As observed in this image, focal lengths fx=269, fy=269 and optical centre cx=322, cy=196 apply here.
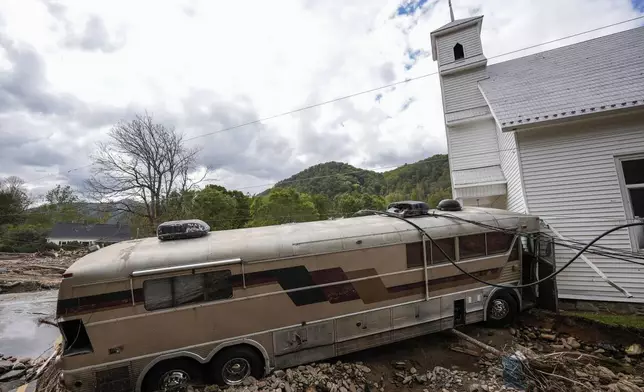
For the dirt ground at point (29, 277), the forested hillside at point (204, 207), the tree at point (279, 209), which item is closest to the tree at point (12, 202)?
the forested hillside at point (204, 207)

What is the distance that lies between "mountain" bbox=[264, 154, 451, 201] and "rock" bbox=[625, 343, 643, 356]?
46.2 meters

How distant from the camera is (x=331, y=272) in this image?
5.49 meters

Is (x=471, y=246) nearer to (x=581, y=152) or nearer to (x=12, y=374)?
(x=581, y=152)

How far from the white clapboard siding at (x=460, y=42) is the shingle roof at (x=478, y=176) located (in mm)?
5831

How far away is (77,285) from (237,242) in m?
2.47

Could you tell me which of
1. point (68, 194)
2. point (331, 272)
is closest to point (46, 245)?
point (68, 194)

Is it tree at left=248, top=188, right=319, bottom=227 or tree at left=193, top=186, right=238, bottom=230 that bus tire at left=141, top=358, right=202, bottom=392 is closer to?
tree at left=193, top=186, right=238, bottom=230

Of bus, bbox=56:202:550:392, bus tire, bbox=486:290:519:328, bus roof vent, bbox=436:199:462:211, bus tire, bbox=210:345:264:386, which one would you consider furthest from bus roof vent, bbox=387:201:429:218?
bus tire, bbox=210:345:264:386

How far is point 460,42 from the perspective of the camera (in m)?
13.3

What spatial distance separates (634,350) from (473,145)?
26.8 ft

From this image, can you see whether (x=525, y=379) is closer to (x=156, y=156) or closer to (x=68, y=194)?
(x=156, y=156)

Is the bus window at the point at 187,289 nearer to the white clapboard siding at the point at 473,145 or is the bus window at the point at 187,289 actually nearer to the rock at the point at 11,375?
the rock at the point at 11,375

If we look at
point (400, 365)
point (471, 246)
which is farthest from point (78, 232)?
point (471, 246)

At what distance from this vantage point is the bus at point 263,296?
4.34 metres
